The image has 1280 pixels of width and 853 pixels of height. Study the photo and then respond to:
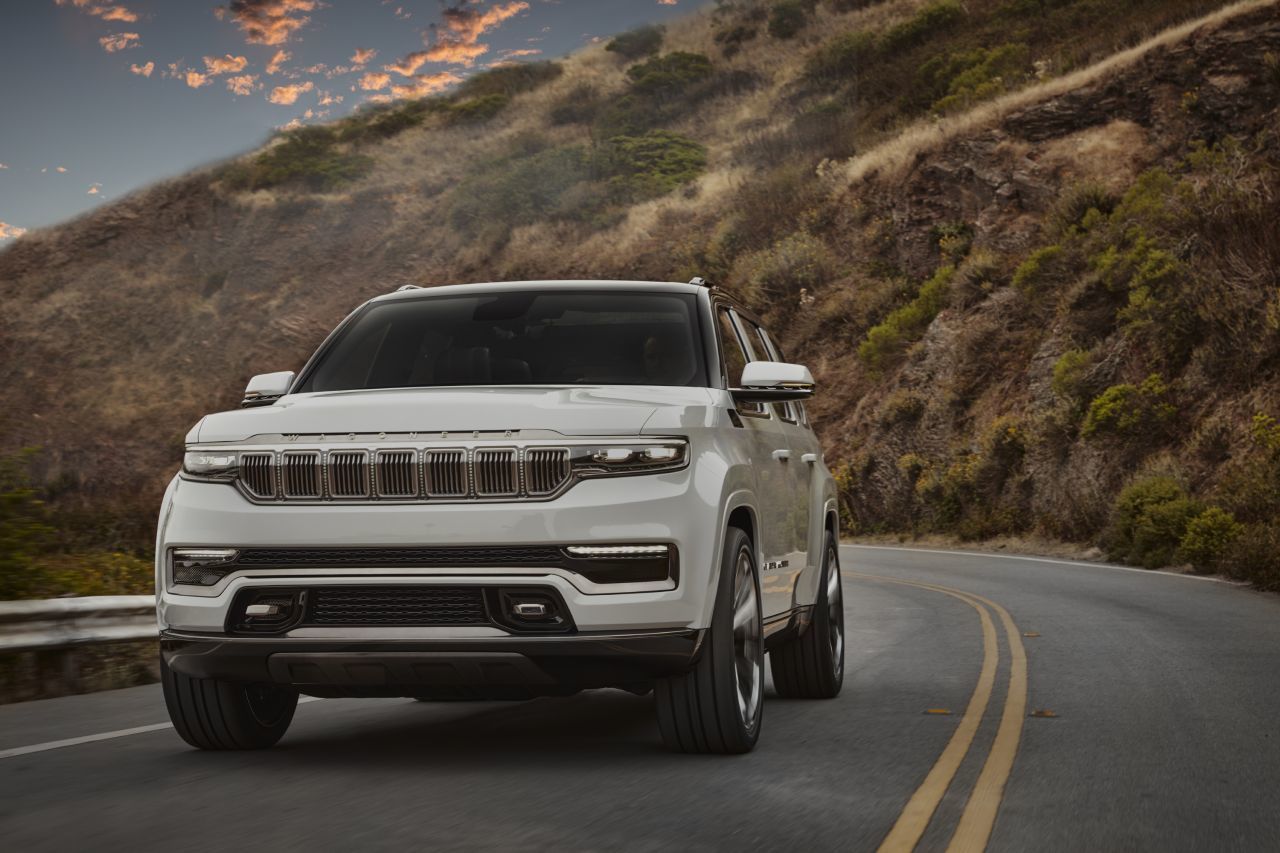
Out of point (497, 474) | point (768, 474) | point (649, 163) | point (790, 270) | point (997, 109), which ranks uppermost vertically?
point (649, 163)

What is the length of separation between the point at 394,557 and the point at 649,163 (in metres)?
61.8

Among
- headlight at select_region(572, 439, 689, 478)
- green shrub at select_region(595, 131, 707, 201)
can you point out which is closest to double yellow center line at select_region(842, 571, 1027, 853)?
headlight at select_region(572, 439, 689, 478)

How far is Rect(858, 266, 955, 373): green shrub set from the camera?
40688mm

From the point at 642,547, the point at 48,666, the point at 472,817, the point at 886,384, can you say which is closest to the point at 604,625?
the point at 642,547

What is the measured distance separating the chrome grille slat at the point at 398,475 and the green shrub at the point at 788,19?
75.5m

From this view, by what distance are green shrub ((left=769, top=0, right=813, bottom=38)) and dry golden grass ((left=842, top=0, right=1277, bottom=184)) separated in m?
30.6

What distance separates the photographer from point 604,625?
5.67 m

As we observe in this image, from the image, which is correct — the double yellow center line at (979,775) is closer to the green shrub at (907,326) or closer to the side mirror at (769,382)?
the side mirror at (769,382)

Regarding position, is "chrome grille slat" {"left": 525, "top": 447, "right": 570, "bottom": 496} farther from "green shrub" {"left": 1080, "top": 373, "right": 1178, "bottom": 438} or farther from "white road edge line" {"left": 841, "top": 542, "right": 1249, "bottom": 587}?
"green shrub" {"left": 1080, "top": 373, "right": 1178, "bottom": 438}

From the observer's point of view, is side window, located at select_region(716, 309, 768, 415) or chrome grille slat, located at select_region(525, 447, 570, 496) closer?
chrome grille slat, located at select_region(525, 447, 570, 496)

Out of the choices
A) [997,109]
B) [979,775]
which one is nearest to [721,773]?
[979,775]

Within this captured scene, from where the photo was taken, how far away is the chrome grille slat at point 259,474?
5.94 meters

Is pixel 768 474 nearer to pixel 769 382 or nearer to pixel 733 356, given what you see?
pixel 769 382

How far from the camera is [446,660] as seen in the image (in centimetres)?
563
